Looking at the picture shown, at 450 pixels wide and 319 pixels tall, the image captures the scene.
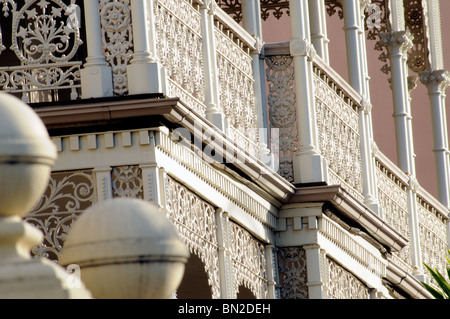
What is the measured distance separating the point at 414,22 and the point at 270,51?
8.26 m

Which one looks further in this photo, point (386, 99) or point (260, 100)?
point (386, 99)

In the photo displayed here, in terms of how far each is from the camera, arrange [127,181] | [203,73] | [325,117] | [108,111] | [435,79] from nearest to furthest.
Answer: [108,111], [127,181], [203,73], [325,117], [435,79]

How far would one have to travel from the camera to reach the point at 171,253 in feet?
18.0

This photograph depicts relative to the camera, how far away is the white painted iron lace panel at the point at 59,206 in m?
11.7

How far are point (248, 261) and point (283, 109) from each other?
6.07 feet

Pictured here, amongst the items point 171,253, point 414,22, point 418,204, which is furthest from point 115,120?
point 414,22

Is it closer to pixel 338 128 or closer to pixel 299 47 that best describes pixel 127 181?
pixel 299 47

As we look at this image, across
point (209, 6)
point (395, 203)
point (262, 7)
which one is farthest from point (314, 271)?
point (262, 7)

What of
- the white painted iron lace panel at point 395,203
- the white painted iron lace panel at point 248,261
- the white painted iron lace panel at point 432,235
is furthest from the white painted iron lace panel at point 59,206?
the white painted iron lace panel at point 432,235

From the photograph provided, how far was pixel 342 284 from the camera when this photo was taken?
Answer: 16672 millimetres

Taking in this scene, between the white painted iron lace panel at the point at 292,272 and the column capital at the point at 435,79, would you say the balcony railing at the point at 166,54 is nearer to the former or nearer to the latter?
the white painted iron lace panel at the point at 292,272

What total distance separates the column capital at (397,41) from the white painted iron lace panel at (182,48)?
8.40 m

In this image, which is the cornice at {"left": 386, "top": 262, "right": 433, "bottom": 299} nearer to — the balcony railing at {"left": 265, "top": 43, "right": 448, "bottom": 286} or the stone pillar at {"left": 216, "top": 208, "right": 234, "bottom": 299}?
the balcony railing at {"left": 265, "top": 43, "right": 448, "bottom": 286}

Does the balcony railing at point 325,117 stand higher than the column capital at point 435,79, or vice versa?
the column capital at point 435,79
